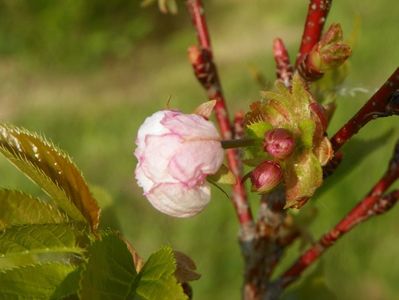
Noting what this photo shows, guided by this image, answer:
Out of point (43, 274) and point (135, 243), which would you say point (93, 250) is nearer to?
point (43, 274)

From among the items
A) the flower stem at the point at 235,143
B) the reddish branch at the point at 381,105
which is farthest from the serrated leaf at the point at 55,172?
the reddish branch at the point at 381,105

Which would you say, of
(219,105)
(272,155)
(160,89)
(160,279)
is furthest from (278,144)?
(160,89)

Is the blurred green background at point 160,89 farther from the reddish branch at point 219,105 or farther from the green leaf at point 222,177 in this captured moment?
the green leaf at point 222,177

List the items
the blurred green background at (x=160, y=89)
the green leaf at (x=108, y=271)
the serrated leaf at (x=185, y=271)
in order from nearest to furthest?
the green leaf at (x=108, y=271) → the serrated leaf at (x=185, y=271) → the blurred green background at (x=160, y=89)

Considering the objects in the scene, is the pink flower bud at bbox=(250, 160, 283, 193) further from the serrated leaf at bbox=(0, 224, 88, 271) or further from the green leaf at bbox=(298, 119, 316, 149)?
the serrated leaf at bbox=(0, 224, 88, 271)

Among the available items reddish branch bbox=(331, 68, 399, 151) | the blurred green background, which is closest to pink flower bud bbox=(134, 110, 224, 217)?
reddish branch bbox=(331, 68, 399, 151)

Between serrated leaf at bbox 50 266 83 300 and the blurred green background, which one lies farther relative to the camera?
the blurred green background

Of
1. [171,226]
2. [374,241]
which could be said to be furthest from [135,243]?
[374,241]
